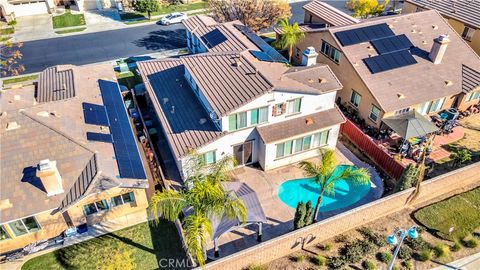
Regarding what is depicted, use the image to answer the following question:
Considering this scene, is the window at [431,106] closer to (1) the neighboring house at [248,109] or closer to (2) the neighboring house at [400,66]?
(2) the neighboring house at [400,66]

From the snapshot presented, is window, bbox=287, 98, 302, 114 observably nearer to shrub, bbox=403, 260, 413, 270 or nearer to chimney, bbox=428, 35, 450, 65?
shrub, bbox=403, 260, 413, 270

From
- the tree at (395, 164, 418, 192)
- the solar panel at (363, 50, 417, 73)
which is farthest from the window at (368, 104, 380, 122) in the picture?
the tree at (395, 164, 418, 192)

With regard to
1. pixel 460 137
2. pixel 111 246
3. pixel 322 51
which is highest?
pixel 322 51

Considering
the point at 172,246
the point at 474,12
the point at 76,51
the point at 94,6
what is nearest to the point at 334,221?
the point at 172,246

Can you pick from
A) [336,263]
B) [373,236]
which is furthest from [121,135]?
[373,236]

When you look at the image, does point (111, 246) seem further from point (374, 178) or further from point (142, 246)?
point (374, 178)

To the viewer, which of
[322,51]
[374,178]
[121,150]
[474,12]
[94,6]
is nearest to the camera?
[121,150]

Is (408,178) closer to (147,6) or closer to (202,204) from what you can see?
(202,204)
